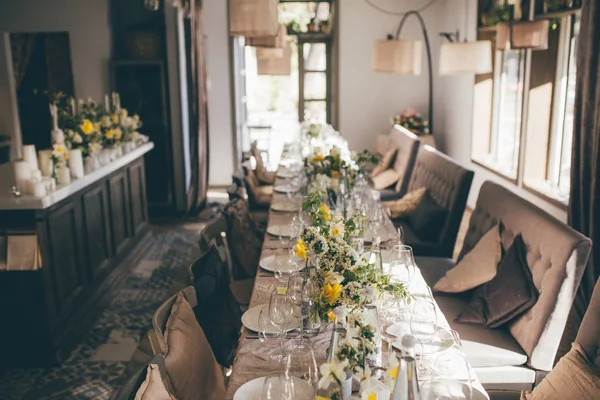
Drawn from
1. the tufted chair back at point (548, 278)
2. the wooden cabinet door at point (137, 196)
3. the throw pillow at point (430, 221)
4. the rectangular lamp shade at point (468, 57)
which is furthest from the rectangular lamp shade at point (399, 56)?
the tufted chair back at point (548, 278)

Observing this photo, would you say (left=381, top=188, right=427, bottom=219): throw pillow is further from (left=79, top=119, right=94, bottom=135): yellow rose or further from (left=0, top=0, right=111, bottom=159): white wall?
(left=0, top=0, right=111, bottom=159): white wall

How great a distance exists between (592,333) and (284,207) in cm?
250

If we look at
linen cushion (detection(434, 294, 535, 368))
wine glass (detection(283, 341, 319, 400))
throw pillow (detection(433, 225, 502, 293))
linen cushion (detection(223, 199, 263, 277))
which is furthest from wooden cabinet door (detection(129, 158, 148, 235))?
wine glass (detection(283, 341, 319, 400))

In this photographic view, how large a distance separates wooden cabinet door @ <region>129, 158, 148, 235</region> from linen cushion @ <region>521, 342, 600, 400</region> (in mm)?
4356

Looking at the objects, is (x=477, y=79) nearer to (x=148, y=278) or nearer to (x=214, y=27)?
(x=214, y=27)

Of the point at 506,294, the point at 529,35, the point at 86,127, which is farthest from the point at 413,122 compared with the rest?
the point at 506,294

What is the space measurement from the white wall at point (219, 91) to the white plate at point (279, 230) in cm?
527

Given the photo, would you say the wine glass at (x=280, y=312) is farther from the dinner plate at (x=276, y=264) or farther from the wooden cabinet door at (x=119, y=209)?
the wooden cabinet door at (x=119, y=209)

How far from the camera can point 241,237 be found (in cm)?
375

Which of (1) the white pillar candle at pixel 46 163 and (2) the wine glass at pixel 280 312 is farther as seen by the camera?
(1) the white pillar candle at pixel 46 163

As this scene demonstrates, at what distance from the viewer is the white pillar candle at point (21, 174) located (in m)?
3.65

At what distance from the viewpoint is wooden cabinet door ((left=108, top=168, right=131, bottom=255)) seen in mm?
5090

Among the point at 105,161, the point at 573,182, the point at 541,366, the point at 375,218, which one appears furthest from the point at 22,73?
the point at 541,366

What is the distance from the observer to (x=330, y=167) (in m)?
4.20
